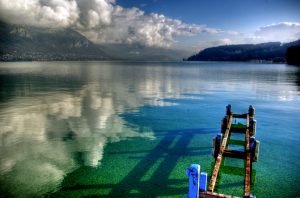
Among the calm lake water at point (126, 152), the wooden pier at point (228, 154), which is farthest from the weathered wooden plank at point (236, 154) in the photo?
the calm lake water at point (126, 152)

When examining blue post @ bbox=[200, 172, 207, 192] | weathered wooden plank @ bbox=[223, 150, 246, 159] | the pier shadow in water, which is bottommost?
the pier shadow in water

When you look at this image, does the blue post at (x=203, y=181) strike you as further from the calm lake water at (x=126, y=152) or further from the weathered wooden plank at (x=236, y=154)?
the weathered wooden plank at (x=236, y=154)

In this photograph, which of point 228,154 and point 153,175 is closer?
point 228,154

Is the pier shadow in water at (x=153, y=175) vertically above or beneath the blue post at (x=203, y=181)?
beneath

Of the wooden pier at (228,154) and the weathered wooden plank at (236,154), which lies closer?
the wooden pier at (228,154)

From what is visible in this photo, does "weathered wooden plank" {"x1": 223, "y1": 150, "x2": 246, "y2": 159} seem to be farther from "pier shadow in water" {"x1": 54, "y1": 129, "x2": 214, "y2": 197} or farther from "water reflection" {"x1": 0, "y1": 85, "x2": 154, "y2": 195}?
"water reflection" {"x1": 0, "y1": 85, "x2": 154, "y2": 195}

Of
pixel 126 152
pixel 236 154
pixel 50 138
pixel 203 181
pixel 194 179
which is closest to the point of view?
pixel 194 179

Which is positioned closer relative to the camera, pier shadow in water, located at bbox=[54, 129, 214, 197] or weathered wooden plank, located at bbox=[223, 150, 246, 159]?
pier shadow in water, located at bbox=[54, 129, 214, 197]

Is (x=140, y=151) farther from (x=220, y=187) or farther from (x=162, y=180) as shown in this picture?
(x=220, y=187)

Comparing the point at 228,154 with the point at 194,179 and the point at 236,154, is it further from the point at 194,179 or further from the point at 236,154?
the point at 194,179

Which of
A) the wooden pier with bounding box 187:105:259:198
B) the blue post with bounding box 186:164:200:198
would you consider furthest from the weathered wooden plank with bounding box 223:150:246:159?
the blue post with bounding box 186:164:200:198

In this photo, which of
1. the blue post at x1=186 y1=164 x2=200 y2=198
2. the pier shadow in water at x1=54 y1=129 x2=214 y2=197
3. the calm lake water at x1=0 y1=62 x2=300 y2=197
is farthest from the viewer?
the calm lake water at x1=0 y1=62 x2=300 y2=197

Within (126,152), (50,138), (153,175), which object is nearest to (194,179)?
(153,175)

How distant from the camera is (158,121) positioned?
23203 mm
